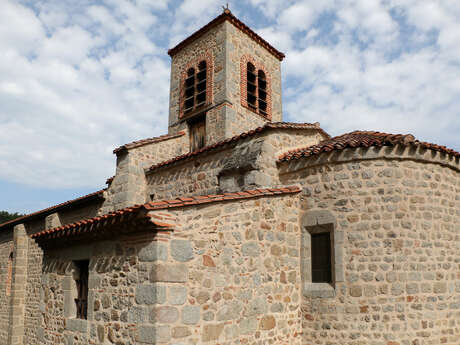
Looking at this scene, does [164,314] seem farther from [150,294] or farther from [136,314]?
[136,314]

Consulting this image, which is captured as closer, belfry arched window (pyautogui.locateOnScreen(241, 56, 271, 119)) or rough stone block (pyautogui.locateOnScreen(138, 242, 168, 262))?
rough stone block (pyautogui.locateOnScreen(138, 242, 168, 262))

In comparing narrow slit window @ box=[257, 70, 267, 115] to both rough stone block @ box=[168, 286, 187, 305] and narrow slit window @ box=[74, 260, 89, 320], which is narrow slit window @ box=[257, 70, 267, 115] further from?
rough stone block @ box=[168, 286, 187, 305]

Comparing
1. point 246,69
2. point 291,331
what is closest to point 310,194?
point 291,331

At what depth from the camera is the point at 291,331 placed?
275 inches

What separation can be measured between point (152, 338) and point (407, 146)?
559cm

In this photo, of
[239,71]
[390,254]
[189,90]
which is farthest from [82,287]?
[189,90]

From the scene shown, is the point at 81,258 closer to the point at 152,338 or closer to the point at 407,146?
the point at 152,338

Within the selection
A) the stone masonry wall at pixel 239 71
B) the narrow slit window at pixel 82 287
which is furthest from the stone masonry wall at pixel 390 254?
the stone masonry wall at pixel 239 71

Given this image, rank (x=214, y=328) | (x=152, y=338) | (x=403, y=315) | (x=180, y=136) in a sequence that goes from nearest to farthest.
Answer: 1. (x=152, y=338)
2. (x=214, y=328)
3. (x=403, y=315)
4. (x=180, y=136)

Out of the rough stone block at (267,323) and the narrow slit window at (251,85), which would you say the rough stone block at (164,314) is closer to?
the rough stone block at (267,323)

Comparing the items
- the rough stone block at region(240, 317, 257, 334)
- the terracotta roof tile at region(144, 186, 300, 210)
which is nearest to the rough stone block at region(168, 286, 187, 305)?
the terracotta roof tile at region(144, 186, 300, 210)

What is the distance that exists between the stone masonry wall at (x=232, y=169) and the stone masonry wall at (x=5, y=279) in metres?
8.31

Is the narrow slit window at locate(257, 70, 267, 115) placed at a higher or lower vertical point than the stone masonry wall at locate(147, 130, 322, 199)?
higher

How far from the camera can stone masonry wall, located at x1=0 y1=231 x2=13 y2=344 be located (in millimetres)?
14389
